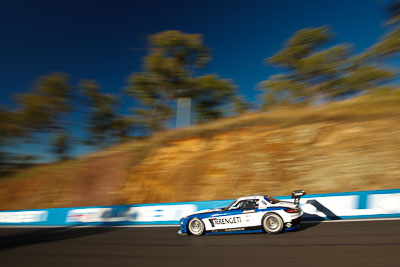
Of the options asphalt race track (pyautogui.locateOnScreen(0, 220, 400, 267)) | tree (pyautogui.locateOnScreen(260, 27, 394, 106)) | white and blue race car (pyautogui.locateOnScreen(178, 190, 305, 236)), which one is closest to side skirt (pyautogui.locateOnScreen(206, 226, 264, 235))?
white and blue race car (pyautogui.locateOnScreen(178, 190, 305, 236))

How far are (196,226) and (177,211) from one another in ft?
10.7

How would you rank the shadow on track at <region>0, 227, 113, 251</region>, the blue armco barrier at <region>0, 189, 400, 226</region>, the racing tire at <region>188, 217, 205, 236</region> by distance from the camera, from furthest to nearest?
the blue armco barrier at <region>0, 189, 400, 226</region> < the shadow on track at <region>0, 227, 113, 251</region> < the racing tire at <region>188, 217, 205, 236</region>

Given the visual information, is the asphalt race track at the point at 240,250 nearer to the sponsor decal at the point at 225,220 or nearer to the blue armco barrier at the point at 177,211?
the sponsor decal at the point at 225,220

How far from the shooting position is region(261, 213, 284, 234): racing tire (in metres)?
7.88

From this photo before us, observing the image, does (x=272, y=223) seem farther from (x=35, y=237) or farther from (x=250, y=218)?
(x=35, y=237)

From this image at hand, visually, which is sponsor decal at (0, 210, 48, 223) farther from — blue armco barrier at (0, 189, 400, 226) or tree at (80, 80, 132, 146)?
tree at (80, 80, 132, 146)

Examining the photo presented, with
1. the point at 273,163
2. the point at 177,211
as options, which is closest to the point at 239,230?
the point at 177,211

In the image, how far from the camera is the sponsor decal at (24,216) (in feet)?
49.7

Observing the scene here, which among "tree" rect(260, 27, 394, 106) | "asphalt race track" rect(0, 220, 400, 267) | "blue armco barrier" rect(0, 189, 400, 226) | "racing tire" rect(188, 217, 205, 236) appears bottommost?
"asphalt race track" rect(0, 220, 400, 267)

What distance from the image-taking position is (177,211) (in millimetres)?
12156

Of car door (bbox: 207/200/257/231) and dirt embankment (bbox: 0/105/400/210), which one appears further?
dirt embankment (bbox: 0/105/400/210)

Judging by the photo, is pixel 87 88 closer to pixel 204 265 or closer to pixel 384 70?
pixel 384 70

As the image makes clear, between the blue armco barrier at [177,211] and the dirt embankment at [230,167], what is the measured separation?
3.25 metres

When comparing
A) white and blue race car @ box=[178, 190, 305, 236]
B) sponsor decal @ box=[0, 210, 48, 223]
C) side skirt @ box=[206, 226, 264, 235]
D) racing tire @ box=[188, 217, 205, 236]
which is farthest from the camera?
sponsor decal @ box=[0, 210, 48, 223]
